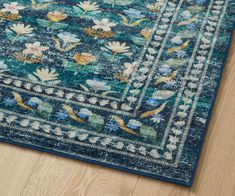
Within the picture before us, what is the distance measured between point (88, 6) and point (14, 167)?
0.73 m

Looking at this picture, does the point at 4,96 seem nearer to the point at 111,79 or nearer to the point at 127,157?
the point at 111,79

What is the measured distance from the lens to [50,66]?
5.73 feet

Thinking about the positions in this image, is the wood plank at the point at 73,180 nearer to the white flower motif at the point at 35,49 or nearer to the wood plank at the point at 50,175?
the wood plank at the point at 50,175

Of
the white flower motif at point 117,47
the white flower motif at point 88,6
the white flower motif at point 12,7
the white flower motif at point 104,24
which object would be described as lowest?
the white flower motif at point 117,47

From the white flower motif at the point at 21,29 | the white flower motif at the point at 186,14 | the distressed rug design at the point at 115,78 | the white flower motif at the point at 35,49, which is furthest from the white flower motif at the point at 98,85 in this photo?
the white flower motif at the point at 186,14

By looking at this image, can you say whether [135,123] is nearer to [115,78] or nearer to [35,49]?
[115,78]

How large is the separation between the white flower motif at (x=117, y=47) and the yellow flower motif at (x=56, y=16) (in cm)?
22

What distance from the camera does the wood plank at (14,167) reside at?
1.45 metres

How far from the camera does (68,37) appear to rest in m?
1.85

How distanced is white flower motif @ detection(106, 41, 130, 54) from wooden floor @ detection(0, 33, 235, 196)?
447 mm

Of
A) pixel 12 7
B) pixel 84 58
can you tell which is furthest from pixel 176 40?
pixel 12 7

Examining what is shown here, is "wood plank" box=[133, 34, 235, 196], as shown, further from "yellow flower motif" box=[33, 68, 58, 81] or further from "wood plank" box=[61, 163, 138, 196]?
"yellow flower motif" box=[33, 68, 58, 81]

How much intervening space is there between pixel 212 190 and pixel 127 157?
247 millimetres

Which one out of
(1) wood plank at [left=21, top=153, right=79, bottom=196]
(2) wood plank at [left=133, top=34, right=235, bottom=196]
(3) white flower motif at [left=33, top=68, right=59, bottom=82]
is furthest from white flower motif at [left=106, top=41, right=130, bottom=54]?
(1) wood plank at [left=21, top=153, right=79, bottom=196]
